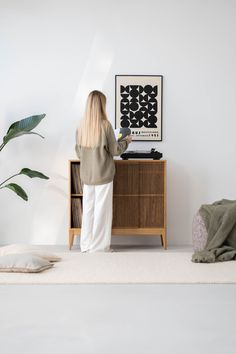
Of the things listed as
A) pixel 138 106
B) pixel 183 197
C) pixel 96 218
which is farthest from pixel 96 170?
pixel 183 197

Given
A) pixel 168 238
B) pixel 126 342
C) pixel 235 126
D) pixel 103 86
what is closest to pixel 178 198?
pixel 168 238

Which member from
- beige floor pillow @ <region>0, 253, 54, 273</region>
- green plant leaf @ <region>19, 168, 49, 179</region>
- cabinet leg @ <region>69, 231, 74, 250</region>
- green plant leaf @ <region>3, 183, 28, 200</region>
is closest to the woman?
cabinet leg @ <region>69, 231, 74, 250</region>

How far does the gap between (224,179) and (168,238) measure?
0.85m

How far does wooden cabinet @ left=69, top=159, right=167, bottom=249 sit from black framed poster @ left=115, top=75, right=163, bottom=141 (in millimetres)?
463

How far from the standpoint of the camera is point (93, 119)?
554 cm

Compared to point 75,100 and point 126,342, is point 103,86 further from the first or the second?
point 126,342

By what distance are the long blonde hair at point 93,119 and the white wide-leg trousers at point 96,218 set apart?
0.43 meters

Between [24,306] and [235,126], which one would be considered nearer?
[24,306]

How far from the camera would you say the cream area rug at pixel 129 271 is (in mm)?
3834

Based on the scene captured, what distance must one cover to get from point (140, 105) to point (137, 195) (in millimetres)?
978

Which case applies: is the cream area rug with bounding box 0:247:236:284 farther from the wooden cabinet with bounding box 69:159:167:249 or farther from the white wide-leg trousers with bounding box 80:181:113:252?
the wooden cabinet with bounding box 69:159:167:249

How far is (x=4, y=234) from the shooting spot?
6223 millimetres
